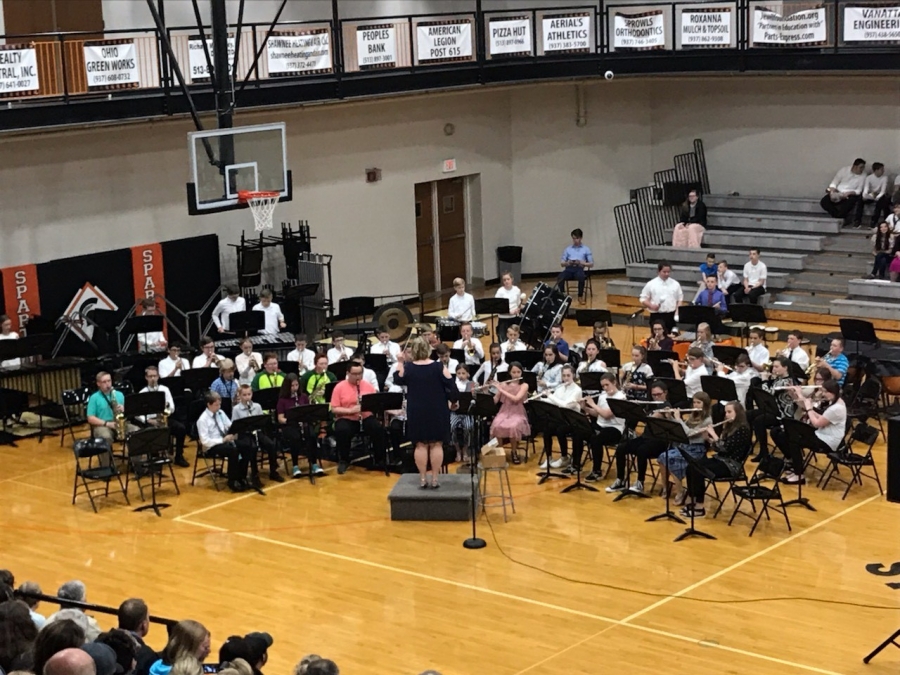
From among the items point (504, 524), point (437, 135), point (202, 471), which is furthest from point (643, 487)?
point (437, 135)

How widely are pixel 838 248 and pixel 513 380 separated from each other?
10690mm

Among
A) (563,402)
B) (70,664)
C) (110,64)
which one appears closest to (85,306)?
(110,64)

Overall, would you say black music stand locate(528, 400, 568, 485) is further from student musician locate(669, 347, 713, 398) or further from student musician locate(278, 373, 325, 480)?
student musician locate(278, 373, 325, 480)

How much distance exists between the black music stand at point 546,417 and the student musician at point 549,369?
44 centimetres

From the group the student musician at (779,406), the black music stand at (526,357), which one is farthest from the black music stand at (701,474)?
the black music stand at (526,357)

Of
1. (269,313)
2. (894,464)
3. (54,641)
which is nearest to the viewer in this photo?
(54,641)

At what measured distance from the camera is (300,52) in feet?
73.1

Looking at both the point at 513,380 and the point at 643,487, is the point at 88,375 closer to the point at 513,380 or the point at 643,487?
the point at 513,380

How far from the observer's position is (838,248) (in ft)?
82.7

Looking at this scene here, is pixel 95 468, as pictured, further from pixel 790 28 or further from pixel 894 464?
pixel 790 28

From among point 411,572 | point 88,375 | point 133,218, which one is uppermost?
point 133,218

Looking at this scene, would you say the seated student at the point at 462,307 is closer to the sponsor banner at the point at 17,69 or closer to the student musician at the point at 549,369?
the student musician at the point at 549,369

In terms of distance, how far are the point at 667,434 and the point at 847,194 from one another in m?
12.6

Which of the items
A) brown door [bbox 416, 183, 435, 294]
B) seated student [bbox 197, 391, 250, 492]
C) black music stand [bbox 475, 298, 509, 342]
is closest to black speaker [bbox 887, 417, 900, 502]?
seated student [bbox 197, 391, 250, 492]
